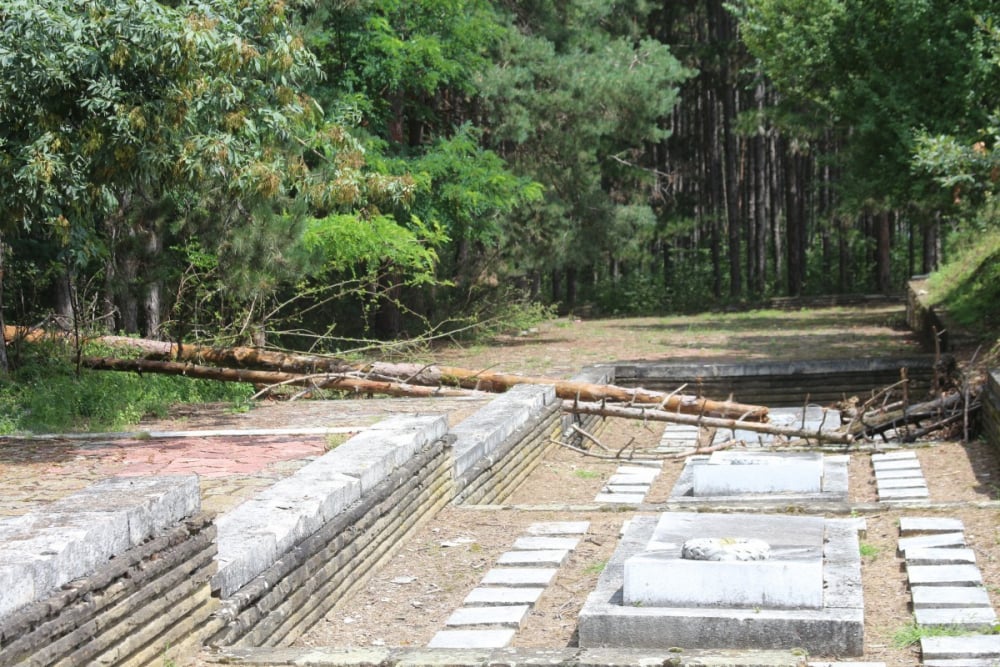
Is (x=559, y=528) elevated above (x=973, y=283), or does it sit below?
below

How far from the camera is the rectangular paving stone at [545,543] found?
7.19 meters

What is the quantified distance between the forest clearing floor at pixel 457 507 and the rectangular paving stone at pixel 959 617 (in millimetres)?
86

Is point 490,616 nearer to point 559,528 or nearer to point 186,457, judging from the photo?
point 559,528

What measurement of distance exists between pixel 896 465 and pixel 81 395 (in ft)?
22.9

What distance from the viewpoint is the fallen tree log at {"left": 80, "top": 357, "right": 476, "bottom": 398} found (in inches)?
509

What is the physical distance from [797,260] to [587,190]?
977 cm

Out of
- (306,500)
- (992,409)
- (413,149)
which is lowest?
(992,409)

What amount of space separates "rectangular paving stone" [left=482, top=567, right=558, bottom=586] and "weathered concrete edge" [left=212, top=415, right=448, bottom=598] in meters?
0.83

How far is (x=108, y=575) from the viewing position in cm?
421

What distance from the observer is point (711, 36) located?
117 ft

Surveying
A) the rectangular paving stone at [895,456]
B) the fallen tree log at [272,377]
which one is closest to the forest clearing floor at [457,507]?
the rectangular paving stone at [895,456]

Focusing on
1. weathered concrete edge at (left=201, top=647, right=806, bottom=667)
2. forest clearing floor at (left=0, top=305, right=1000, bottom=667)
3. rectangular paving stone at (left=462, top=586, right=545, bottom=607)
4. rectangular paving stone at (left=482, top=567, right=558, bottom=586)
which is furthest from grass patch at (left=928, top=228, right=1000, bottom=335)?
weathered concrete edge at (left=201, top=647, right=806, bottom=667)

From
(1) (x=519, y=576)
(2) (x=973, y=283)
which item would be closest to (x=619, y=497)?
(1) (x=519, y=576)

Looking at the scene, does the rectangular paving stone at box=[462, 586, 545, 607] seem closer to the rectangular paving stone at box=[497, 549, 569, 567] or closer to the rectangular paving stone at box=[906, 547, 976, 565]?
the rectangular paving stone at box=[497, 549, 569, 567]
